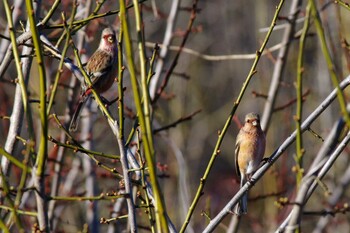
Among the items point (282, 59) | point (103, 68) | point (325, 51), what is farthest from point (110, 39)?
point (325, 51)

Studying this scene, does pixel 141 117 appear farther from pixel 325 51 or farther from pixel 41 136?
pixel 325 51

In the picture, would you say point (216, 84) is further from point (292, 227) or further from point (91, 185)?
point (292, 227)

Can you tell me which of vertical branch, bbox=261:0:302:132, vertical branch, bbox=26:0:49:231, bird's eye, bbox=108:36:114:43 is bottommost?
vertical branch, bbox=26:0:49:231

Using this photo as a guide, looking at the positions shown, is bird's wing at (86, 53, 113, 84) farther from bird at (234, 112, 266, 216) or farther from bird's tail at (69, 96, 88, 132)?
bird at (234, 112, 266, 216)

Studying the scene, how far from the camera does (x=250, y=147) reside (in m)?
5.52

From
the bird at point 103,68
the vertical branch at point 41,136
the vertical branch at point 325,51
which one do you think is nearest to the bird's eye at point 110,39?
the bird at point 103,68

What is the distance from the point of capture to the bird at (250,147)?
5.49 metres

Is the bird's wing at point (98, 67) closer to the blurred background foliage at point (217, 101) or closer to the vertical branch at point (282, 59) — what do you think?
the blurred background foliage at point (217, 101)

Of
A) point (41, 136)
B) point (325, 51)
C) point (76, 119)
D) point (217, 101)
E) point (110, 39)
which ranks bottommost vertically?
point (41, 136)

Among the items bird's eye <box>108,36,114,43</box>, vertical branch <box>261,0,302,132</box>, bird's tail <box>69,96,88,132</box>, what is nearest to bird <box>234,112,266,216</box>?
vertical branch <box>261,0,302,132</box>

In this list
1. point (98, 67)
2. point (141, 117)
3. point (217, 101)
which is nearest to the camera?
point (141, 117)

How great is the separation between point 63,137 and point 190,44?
23.1 ft

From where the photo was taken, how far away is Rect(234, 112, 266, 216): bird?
549 cm

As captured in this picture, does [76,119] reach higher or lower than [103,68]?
lower
